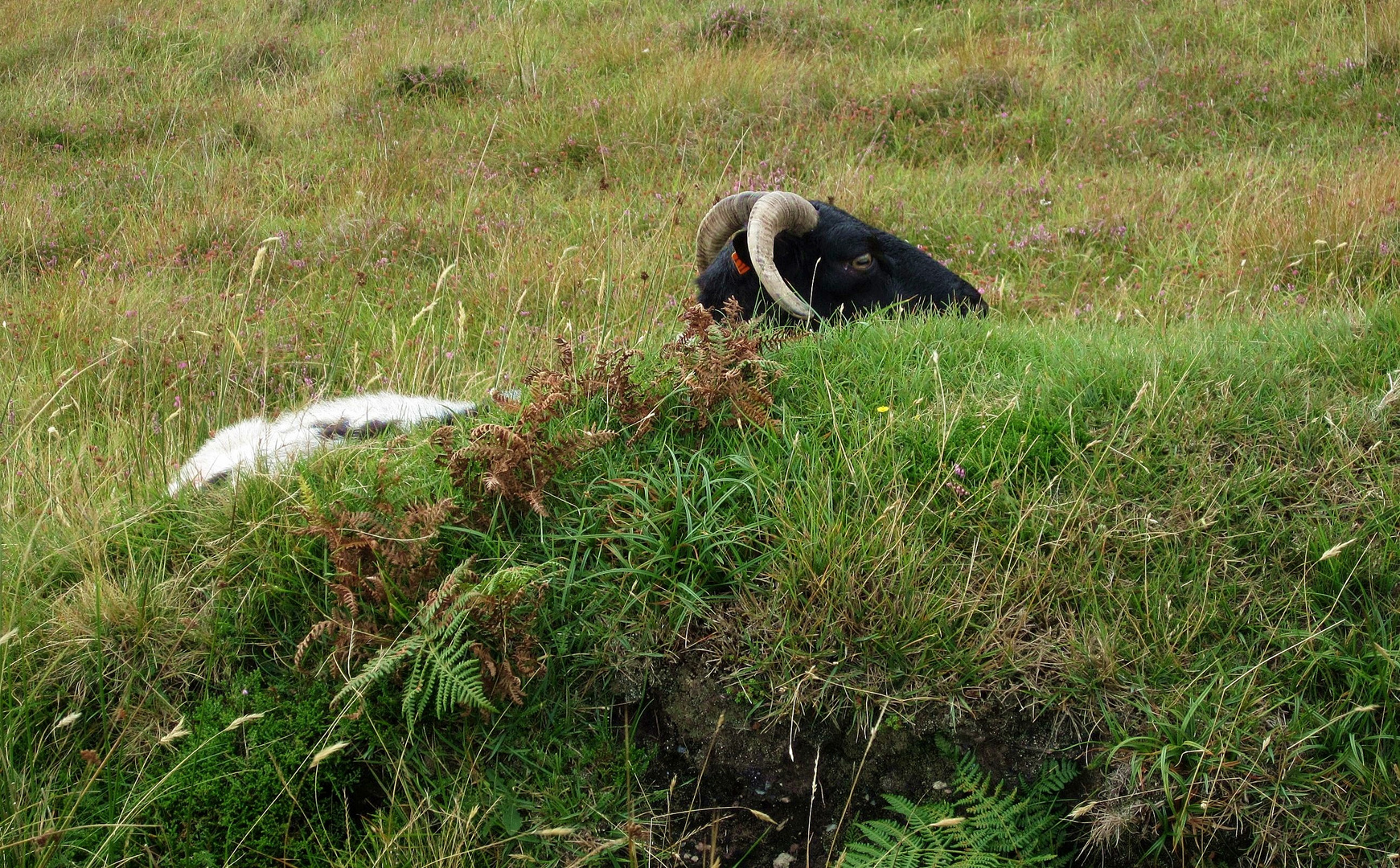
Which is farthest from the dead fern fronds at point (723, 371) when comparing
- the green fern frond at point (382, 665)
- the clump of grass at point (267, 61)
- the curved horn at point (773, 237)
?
the clump of grass at point (267, 61)

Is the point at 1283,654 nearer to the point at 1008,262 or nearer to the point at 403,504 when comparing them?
the point at 403,504

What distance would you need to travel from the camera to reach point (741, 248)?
622 centimetres

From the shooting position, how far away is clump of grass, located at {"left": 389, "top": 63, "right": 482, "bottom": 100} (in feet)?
34.4

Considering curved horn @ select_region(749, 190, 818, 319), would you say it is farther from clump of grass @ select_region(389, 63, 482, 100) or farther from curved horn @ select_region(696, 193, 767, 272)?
clump of grass @ select_region(389, 63, 482, 100)

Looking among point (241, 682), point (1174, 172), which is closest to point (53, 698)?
point (241, 682)

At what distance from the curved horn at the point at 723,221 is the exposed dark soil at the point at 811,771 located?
3861 millimetres

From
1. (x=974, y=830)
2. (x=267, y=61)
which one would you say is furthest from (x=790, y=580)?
(x=267, y=61)

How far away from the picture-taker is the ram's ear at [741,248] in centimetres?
618

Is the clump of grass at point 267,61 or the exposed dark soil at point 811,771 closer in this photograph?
the exposed dark soil at point 811,771

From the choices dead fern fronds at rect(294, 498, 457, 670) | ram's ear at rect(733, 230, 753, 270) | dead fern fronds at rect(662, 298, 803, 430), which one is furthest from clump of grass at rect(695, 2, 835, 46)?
dead fern fronds at rect(294, 498, 457, 670)

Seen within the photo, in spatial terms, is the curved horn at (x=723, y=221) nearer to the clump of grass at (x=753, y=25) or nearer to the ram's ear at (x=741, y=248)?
the ram's ear at (x=741, y=248)

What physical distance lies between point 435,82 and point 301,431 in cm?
774

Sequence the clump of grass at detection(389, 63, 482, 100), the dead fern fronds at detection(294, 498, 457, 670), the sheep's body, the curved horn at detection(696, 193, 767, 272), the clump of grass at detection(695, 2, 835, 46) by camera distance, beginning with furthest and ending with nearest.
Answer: the clump of grass at detection(695, 2, 835, 46)
the clump of grass at detection(389, 63, 482, 100)
the curved horn at detection(696, 193, 767, 272)
the sheep's body
the dead fern fronds at detection(294, 498, 457, 670)

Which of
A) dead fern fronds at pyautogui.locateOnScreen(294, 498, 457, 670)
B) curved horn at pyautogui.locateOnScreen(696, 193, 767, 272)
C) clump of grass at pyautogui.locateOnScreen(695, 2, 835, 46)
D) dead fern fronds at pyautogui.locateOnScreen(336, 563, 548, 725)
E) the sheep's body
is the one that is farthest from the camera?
clump of grass at pyautogui.locateOnScreen(695, 2, 835, 46)
